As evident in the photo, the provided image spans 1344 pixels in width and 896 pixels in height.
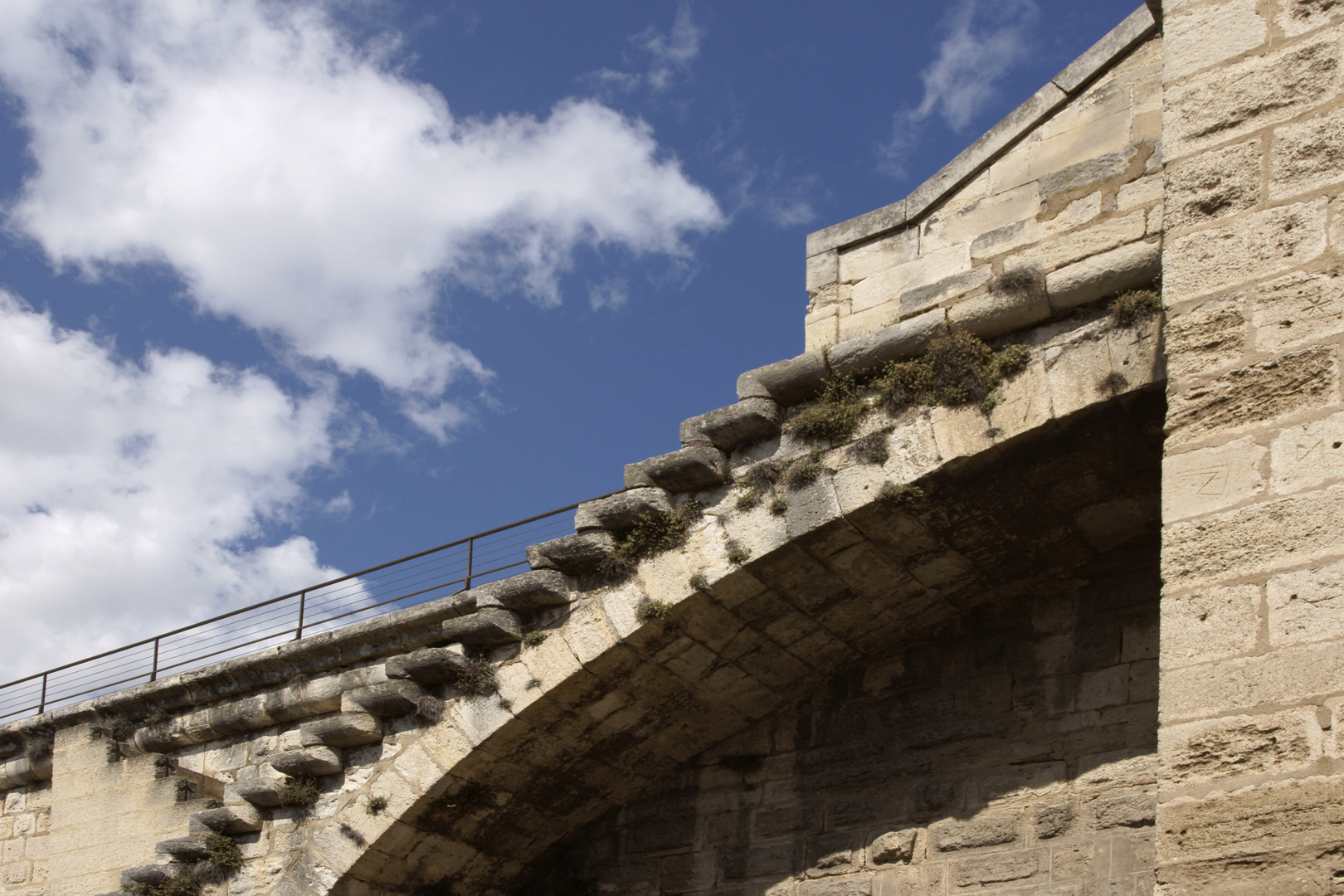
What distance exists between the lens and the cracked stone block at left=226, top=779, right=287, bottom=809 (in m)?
7.99

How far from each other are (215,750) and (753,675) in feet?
13.2

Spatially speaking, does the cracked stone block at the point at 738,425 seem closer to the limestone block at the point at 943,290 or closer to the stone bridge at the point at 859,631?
the stone bridge at the point at 859,631

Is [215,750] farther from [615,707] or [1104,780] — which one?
[1104,780]

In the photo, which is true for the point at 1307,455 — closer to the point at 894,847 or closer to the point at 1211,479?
the point at 1211,479

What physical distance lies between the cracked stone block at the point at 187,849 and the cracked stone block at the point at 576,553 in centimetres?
255

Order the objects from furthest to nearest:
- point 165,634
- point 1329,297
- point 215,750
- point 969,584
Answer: point 165,634 < point 215,750 < point 969,584 < point 1329,297

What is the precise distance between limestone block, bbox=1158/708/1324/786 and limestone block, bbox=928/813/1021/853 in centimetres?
331

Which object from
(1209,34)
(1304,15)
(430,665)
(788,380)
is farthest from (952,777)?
(1304,15)

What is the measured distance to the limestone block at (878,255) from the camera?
25.5 ft

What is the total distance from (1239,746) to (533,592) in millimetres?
4446

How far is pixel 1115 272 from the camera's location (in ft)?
20.8

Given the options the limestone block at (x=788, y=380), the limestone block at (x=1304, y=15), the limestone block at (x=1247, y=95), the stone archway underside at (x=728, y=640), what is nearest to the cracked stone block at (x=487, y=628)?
the stone archway underside at (x=728, y=640)

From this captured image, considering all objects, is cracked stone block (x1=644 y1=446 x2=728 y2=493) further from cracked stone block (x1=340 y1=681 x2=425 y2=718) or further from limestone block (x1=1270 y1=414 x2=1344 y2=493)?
limestone block (x1=1270 y1=414 x2=1344 y2=493)

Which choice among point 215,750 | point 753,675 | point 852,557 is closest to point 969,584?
point 852,557
